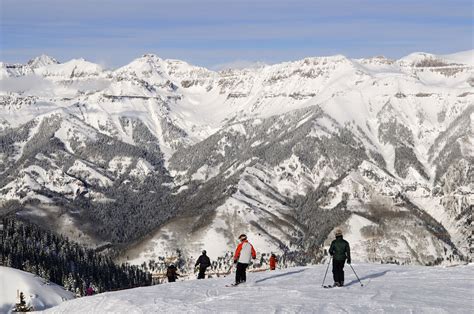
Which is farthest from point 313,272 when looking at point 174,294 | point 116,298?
point 116,298

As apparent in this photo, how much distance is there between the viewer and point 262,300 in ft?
135

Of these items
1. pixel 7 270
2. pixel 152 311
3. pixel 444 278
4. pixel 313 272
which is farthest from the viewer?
pixel 7 270

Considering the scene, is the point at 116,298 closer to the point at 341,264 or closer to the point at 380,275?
the point at 341,264

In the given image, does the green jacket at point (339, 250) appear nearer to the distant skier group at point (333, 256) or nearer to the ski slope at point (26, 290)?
the distant skier group at point (333, 256)

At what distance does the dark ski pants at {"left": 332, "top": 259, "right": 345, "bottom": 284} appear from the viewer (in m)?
44.3

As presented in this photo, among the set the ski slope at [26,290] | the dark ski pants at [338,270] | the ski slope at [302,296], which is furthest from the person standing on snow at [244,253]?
the ski slope at [26,290]

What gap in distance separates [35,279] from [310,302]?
104 metres

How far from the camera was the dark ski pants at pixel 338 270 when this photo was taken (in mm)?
44312

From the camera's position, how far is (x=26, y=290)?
12719cm

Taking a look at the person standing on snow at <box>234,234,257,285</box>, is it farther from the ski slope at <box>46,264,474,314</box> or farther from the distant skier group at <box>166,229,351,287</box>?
the ski slope at <box>46,264,474,314</box>

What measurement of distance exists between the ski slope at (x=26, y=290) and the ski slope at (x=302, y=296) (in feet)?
249

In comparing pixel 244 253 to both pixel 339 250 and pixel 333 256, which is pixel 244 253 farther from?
pixel 339 250

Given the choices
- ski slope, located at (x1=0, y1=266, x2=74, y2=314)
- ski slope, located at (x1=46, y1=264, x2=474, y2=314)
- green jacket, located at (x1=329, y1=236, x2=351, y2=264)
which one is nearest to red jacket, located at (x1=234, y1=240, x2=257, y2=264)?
ski slope, located at (x1=46, y1=264, x2=474, y2=314)

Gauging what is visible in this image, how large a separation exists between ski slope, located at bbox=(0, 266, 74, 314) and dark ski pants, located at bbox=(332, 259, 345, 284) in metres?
83.2
